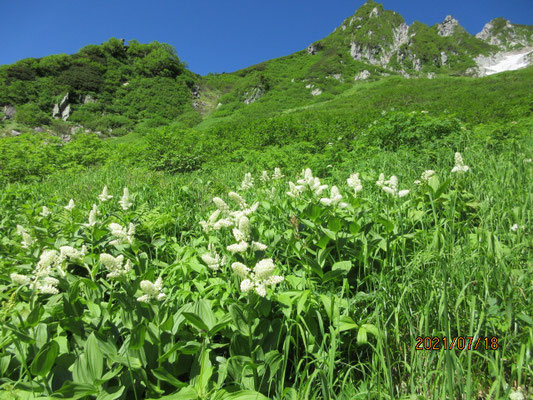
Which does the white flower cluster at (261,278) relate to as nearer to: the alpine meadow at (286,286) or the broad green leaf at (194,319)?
the alpine meadow at (286,286)

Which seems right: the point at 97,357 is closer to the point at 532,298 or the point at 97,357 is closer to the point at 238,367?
the point at 238,367

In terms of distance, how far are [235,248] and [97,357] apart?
722mm

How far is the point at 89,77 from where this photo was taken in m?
39.6

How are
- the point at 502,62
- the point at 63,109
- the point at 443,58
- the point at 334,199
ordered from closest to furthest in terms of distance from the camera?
the point at 334,199 → the point at 63,109 → the point at 443,58 → the point at 502,62

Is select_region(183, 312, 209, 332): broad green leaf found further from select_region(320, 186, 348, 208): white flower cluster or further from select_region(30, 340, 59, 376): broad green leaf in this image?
select_region(320, 186, 348, 208): white flower cluster

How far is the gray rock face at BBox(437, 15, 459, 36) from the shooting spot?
247 feet

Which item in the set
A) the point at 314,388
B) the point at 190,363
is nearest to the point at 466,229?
the point at 314,388

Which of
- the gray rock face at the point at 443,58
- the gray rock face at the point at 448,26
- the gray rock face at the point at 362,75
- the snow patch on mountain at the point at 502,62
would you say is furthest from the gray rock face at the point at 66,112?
the gray rock face at the point at 448,26

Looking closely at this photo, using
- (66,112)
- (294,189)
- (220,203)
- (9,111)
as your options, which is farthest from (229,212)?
(9,111)

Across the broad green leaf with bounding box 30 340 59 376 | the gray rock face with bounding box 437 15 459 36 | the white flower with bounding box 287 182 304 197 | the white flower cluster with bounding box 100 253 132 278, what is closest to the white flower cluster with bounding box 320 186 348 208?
the white flower with bounding box 287 182 304 197

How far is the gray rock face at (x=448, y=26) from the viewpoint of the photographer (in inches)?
2968

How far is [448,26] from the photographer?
250ft

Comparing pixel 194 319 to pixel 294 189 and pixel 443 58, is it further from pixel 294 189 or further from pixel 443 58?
pixel 443 58
